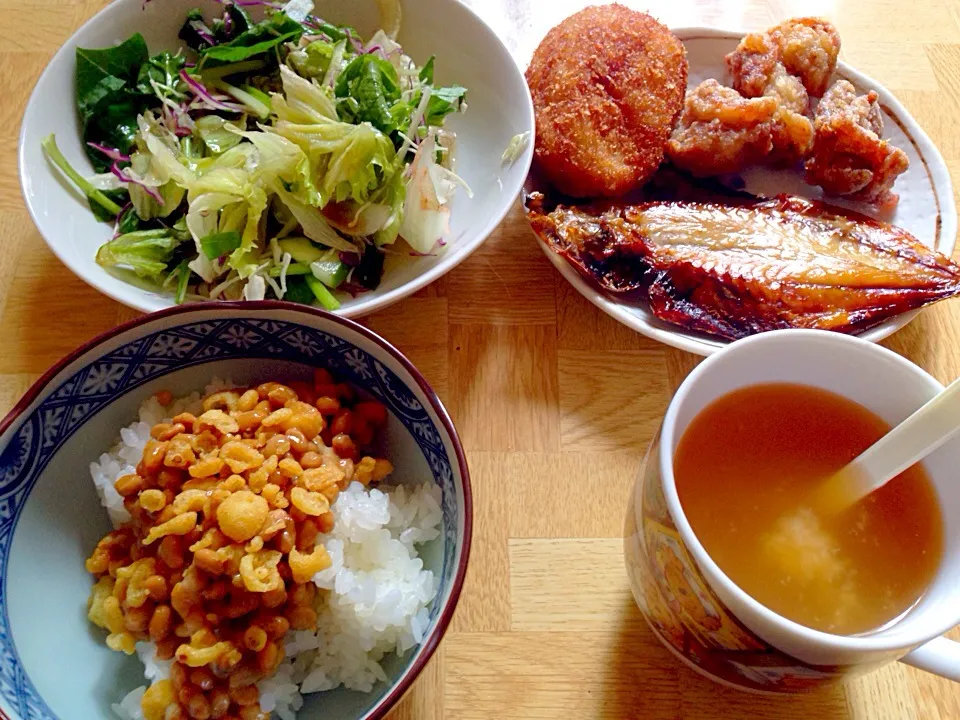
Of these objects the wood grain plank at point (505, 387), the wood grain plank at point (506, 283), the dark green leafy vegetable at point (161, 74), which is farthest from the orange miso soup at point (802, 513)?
the dark green leafy vegetable at point (161, 74)

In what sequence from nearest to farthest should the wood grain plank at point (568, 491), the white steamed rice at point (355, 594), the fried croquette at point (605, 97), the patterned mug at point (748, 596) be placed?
the patterned mug at point (748, 596), the white steamed rice at point (355, 594), the wood grain plank at point (568, 491), the fried croquette at point (605, 97)

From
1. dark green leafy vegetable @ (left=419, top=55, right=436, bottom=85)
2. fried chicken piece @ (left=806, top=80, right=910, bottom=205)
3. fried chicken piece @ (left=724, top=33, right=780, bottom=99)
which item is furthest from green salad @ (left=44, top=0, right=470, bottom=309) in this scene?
fried chicken piece @ (left=806, top=80, right=910, bottom=205)

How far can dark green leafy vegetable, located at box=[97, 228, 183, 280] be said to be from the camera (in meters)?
1.11

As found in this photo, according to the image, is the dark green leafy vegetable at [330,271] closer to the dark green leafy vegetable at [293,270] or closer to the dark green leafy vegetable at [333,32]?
the dark green leafy vegetable at [293,270]

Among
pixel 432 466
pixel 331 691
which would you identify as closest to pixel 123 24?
pixel 432 466

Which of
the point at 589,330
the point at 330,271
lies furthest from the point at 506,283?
the point at 330,271

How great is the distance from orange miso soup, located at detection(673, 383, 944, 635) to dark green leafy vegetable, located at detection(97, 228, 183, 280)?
0.81m

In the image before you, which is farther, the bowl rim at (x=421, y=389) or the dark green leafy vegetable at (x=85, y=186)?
the dark green leafy vegetable at (x=85, y=186)

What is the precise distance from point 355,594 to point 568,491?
349mm

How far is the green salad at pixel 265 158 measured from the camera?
1151 mm

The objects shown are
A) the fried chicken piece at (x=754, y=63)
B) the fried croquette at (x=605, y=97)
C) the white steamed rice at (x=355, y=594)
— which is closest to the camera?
the white steamed rice at (x=355, y=594)

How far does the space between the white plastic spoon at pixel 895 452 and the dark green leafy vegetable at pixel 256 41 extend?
1076 mm

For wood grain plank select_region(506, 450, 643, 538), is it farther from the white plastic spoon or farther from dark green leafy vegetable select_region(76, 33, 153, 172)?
dark green leafy vegetable select_region(76, 33, 153, 172)

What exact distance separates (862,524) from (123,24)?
1289 millimetres
